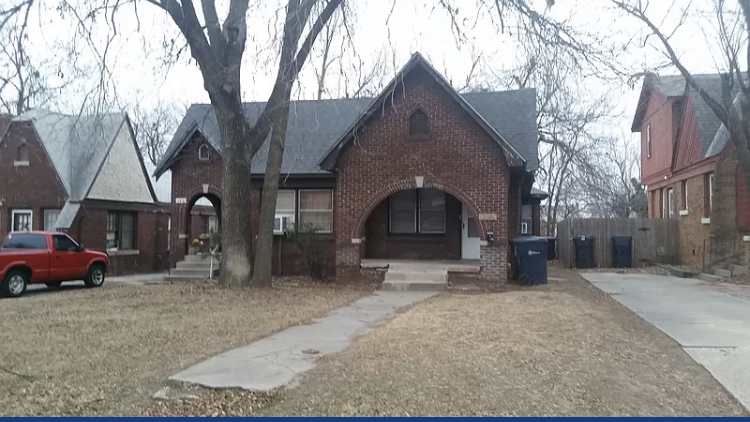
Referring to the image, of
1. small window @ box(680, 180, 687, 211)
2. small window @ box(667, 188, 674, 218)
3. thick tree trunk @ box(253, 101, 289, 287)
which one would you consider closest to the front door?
thick tree trunk @ box(253, 101, 289, 287)

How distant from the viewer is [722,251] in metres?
19.9

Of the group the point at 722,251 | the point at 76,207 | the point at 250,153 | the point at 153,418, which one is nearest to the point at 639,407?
the point at 153,418

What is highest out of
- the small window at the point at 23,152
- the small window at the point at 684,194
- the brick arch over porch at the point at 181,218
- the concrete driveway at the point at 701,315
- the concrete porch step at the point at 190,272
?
the small window at the point at 23,152

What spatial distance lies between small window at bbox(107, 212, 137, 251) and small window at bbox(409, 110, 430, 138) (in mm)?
13565

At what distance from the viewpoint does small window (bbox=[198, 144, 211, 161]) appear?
20156 millimetres

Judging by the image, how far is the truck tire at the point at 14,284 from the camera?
14961mm

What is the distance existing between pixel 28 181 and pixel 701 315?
72.5ft

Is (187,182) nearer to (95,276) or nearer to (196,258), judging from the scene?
(196,258)

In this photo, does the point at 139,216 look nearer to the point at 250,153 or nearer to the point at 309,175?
the point at 309,175

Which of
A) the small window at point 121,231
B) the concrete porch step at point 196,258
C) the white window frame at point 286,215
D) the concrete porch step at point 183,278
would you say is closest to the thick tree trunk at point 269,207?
the white window frame at point 286,215

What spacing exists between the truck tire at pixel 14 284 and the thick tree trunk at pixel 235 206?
16.4 feet

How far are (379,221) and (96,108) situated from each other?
8906mm

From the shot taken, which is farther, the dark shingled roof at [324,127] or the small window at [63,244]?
the dark shingled roof at [324,127]

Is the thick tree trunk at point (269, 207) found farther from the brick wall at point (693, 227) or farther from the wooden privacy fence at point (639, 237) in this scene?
the brick wall at point (693, 227)
